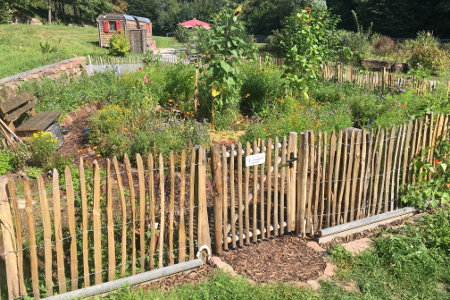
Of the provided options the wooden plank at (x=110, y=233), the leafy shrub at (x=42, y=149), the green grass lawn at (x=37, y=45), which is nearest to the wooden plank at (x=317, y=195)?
the wooden plank at (x=110, y=233)

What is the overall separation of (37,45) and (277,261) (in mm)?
20445

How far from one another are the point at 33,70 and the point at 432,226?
33.2 ft

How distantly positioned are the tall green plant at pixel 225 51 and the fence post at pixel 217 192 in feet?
12.7

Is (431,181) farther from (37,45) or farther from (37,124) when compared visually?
(37,45)

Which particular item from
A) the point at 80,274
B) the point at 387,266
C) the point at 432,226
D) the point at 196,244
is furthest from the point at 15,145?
the point at 432,226

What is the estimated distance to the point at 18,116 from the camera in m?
6.38

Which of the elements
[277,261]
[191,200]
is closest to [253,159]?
[191,200]

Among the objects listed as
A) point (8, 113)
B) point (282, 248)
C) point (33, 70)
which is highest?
point (33, 70)

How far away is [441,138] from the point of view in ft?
15.6

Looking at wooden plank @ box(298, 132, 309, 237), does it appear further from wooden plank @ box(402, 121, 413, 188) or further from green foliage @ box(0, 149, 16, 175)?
green foliage @ box(0, 149, 16, 175)

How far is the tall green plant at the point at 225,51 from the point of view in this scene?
22.8 ft

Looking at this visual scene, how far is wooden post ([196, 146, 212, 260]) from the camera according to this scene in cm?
334

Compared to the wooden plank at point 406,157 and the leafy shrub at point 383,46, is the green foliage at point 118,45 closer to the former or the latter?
the leafy shrub at point 383,46

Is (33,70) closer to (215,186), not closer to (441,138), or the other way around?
(215,186)
